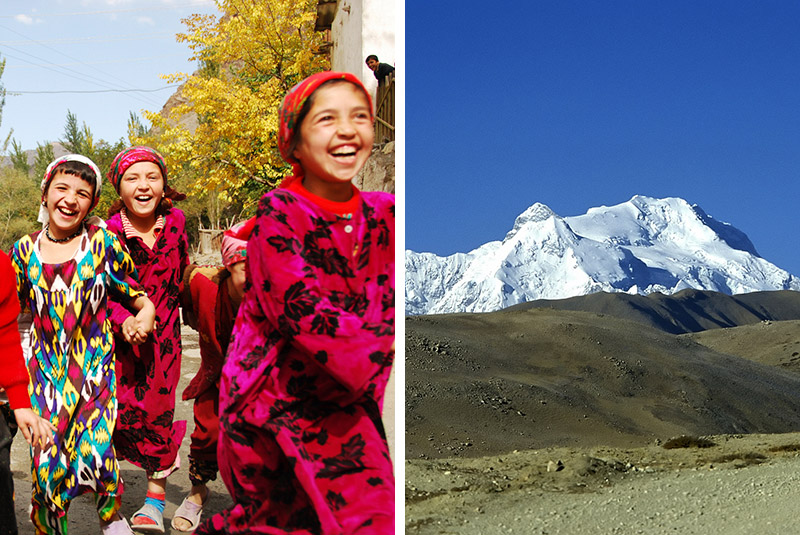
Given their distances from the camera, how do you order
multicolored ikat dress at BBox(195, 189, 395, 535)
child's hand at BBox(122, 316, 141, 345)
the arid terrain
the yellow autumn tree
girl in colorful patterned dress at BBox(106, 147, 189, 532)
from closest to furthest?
1. multicolored ikat dress at BBox(195, 189, 395, 535)
2. child's hand at BBox(122, 316, 141, 345)
3. girl in colorful patterned dress at BBox(106, 147, 189, 532)
4. the arid terrain
5. the yellow autumn tree

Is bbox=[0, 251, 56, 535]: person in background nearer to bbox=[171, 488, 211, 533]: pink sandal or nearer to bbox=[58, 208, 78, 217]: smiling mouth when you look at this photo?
bbox=[58, 208, 78, 217]: smiling mouth

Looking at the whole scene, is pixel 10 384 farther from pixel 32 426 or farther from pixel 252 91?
pixel 252 91

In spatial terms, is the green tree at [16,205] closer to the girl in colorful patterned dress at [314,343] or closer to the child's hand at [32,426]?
the child's hand at [32,426]

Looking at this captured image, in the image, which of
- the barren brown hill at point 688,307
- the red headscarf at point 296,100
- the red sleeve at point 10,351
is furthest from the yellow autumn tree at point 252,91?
the barren brown hill at point 688,307

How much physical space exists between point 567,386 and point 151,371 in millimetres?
15627

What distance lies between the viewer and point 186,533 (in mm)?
3455

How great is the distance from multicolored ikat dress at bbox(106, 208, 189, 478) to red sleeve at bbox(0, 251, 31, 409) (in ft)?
2.77

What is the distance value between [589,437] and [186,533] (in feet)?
42.5

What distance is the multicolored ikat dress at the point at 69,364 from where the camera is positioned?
2.80 m

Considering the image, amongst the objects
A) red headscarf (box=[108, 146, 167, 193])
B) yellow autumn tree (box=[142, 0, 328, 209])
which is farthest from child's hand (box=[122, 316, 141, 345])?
yellow autumn tree (box=[142, 0, 328, 209])

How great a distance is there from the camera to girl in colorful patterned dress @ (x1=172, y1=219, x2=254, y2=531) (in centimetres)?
277

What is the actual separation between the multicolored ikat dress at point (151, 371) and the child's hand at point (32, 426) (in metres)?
0.72

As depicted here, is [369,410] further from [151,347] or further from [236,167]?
[236,167]

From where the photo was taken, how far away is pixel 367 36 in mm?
3242
